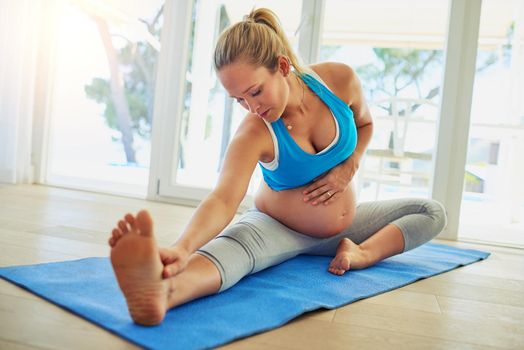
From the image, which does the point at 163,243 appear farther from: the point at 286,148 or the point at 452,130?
the point at 452,130

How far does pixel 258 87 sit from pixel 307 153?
28 centimetres

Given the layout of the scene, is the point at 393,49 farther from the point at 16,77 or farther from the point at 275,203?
the point at 275,203

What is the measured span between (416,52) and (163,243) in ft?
18.5

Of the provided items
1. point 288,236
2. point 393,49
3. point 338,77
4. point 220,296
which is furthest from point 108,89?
point 220,296

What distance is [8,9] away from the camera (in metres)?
3.21

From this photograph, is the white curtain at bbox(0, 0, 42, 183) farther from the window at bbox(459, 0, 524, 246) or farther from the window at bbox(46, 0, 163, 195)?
the window at bbox(459, 0, 524, 246)

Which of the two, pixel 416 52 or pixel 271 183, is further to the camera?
pixel 416 52

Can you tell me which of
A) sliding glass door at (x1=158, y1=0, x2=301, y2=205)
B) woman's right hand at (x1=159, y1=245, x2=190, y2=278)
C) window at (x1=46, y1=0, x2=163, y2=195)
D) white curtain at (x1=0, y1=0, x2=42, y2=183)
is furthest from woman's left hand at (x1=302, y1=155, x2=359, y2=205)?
window at (x1=46, y1=0, x2=163, y2=195)

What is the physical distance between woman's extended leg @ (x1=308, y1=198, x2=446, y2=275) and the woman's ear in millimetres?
620

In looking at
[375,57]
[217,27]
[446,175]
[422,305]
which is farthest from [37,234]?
[375,57]

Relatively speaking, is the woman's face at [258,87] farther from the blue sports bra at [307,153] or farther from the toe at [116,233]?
the toe at [116,233]

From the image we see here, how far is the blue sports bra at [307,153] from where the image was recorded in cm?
144

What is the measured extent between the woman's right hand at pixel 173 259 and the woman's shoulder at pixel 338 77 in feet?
2.80

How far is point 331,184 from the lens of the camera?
1560 mm
